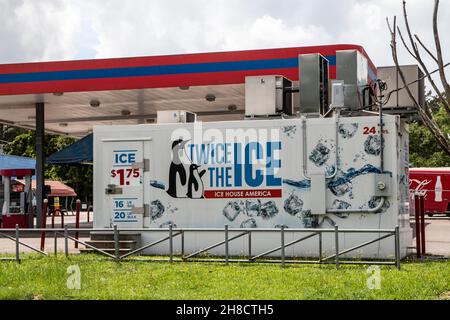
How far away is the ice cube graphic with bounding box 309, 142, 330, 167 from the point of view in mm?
15812

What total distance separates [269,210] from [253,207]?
380 millimetres

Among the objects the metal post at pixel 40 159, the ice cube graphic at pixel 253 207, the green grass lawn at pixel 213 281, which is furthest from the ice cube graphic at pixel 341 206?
the metal post at pixel 40 159

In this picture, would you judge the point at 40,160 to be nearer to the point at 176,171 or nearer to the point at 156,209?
the point at 156,209

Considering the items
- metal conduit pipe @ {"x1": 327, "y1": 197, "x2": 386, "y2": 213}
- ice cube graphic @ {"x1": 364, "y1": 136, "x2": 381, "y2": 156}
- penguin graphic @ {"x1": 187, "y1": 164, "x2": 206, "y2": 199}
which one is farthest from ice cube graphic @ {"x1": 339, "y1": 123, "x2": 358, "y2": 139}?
penguin graphic @ {"x1": 187, "y1": 164, "x2": 206, "y2": 199}

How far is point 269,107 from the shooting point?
16.9 meters

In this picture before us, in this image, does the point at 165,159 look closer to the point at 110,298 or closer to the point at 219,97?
the point at 110,298

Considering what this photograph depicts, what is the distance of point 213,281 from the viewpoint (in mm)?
12016

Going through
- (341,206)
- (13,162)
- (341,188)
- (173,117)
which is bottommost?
(341,206)

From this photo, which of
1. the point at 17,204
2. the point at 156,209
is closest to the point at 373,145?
the point at 156,209

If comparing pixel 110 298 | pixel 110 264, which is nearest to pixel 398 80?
pixel 110 264

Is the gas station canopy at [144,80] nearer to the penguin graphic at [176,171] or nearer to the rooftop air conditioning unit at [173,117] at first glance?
the rooftop air conditioning unit at [173,117]

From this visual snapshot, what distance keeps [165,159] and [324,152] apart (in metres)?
3.83

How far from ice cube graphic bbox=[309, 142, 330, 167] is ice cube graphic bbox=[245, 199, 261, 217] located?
160 cm
